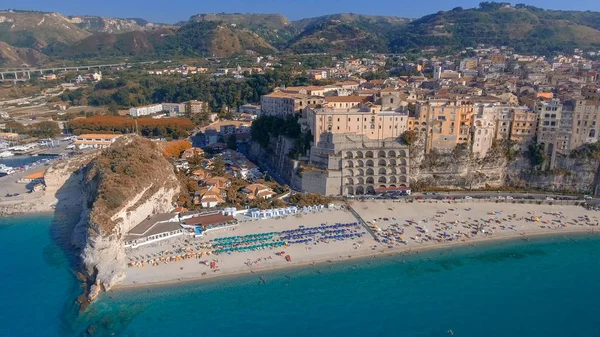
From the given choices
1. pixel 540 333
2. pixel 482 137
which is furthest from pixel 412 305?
pixel 482 137

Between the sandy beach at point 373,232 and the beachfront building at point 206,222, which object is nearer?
the sandy beach at point 373,232

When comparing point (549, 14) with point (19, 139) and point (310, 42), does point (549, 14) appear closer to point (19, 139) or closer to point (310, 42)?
point (310, 42)

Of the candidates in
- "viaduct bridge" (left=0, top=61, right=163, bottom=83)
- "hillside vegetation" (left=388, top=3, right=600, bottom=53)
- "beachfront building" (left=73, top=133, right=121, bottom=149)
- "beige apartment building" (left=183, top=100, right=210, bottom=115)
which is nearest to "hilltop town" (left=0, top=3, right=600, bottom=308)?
"beachfront building" (left=73, top=133, right=121, bottom=149)

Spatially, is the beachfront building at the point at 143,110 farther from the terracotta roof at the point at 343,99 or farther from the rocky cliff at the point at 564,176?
the rocky cliff at the point at 564,176

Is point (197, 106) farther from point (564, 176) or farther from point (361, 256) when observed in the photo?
point (564, 176)

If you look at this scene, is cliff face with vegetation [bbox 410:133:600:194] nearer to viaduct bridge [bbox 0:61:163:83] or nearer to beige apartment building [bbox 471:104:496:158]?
beige apartment building [bbox 471:104:496:158]

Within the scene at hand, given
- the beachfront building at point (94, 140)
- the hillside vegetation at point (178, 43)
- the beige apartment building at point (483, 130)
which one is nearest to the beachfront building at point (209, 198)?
the beige apartment building at point (483, 130)
